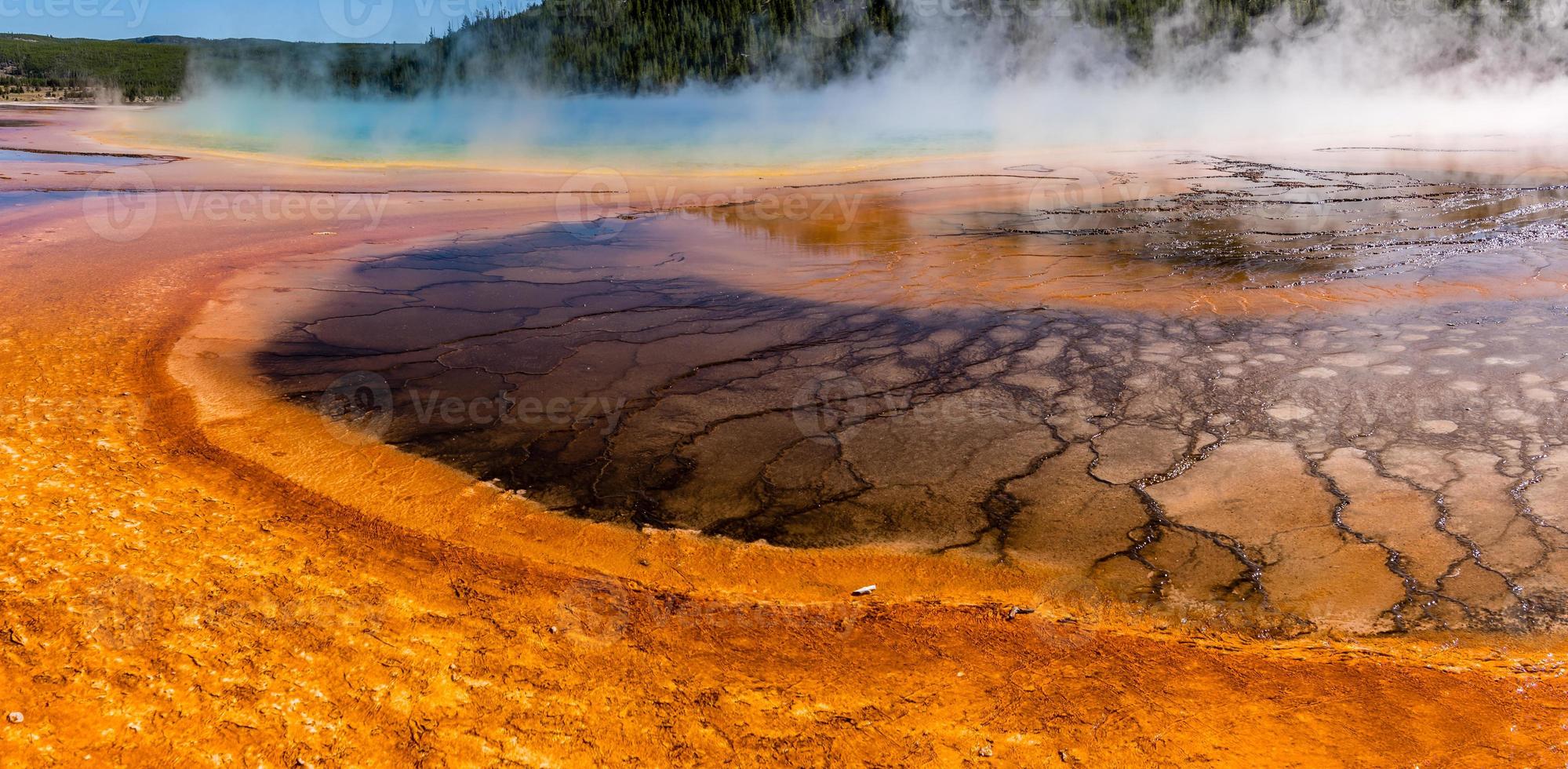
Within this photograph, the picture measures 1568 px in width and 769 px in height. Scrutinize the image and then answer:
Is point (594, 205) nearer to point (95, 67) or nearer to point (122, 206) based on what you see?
point (122, 206)

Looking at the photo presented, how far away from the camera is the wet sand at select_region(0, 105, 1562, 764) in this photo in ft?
6.66

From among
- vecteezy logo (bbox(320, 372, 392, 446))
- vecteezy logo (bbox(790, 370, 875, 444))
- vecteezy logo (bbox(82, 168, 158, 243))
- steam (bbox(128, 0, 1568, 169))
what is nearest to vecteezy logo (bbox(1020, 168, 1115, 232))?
vecteezy logo (bbox(790, 370, 875, 444))

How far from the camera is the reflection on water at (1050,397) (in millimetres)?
2881

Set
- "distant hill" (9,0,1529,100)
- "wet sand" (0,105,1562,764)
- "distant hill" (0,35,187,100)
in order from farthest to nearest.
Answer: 1. "distant hill" (0,35,187,100)
2. "distant hill" (9,0,1529,100)
3. "wet sand" (0,105,1562,764)

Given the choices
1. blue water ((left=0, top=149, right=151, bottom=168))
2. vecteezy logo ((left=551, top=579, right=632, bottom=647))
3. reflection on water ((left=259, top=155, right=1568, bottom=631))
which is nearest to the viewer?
vecteezy logo ((left=551, top=579, right=632, bottom=647))

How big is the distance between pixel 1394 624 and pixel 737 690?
6.06 feet

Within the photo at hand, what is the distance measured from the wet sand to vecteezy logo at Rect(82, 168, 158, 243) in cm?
616

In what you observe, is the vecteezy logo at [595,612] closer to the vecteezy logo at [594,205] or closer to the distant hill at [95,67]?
the vecteezy logo at [594,205]

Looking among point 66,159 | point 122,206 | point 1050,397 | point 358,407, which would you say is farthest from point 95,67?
point 1050,397

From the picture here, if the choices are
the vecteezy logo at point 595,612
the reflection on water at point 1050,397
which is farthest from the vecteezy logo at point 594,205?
the vecteezy logo at point 595,612

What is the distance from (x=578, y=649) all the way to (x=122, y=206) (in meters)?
10.8

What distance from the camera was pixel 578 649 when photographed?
2363mm

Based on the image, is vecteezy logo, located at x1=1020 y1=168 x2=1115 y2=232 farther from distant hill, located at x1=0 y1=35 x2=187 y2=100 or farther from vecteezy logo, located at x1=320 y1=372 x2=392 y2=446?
distant hill, located at x1=0 y1=35 x2=187 y2=100

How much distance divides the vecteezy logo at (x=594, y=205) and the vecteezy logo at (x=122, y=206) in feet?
13.1
